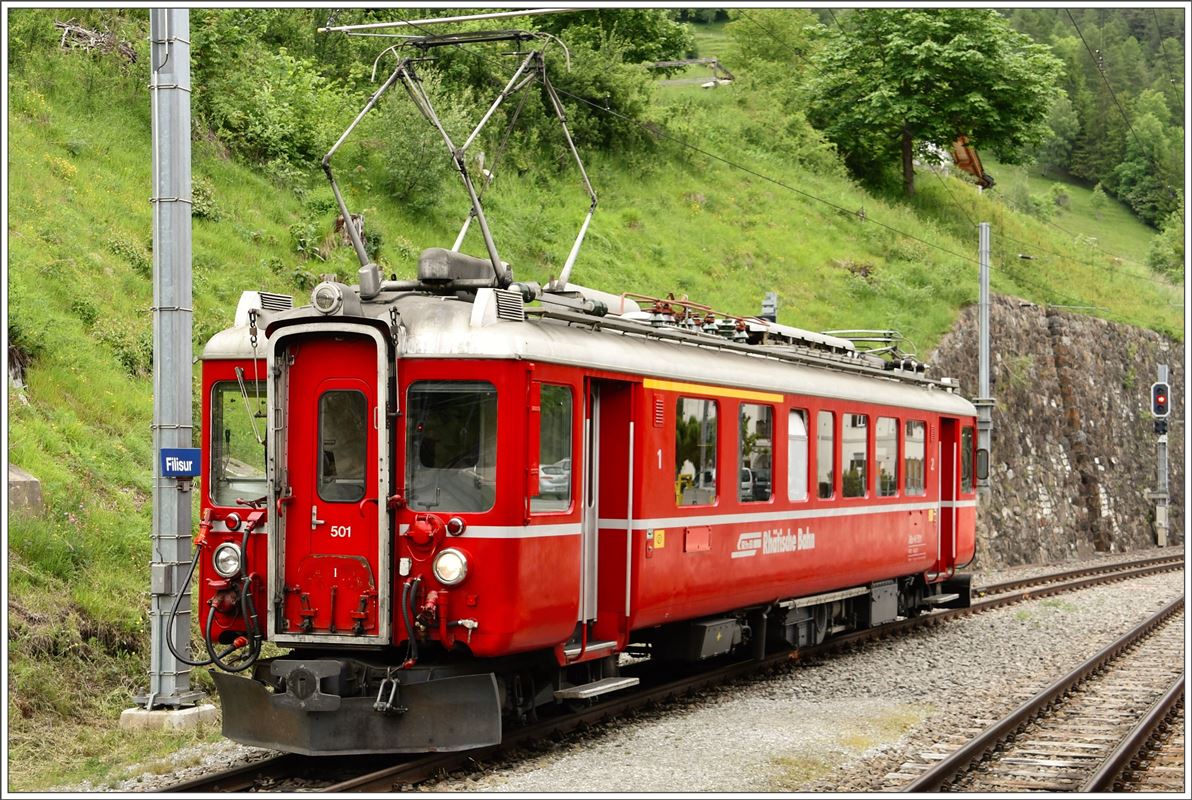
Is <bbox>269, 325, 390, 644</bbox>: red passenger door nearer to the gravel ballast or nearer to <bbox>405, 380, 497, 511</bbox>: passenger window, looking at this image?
<bbox>405, 380, 497, 511</bbox>: passenger window

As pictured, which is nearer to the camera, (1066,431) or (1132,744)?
(1132,744)

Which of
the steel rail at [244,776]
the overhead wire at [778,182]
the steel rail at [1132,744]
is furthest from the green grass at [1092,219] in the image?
the steel rail at [244,776]

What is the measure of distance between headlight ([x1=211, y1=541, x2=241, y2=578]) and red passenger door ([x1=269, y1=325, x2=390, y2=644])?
385 mm

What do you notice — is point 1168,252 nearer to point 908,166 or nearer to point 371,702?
point 908,166

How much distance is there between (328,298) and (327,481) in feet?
4.02

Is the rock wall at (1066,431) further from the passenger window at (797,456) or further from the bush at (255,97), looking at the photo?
the passenger window at (797,456)

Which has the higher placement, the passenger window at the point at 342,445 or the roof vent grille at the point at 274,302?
the roof vent grille at the point at 274,302

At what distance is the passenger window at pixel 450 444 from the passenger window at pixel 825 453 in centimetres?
569

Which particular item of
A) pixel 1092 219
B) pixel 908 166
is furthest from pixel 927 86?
pixel 1092 219

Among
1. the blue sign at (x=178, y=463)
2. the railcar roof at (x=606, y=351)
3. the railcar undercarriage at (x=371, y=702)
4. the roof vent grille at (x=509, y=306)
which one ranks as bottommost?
the railcar undercarriage at (x=371, y=702)

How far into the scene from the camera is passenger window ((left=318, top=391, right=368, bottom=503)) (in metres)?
9.50

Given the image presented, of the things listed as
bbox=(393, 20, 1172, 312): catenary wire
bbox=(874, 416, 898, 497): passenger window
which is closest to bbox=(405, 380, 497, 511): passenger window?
bbox=(874, 416, 898, 497): passenger window

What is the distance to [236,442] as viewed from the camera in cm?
1023

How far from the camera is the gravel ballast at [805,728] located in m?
9.28
